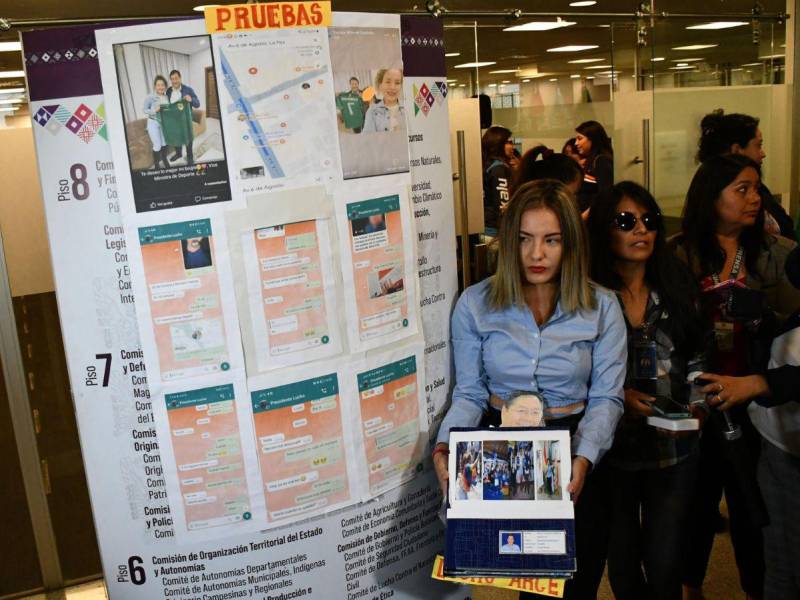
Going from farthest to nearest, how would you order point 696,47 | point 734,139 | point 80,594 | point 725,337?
point 696,47 < point 734,139 < point 80,594 < point 725,337

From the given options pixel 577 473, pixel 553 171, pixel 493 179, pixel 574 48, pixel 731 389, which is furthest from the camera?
pixel 574 48

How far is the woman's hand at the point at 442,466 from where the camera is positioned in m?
2.19

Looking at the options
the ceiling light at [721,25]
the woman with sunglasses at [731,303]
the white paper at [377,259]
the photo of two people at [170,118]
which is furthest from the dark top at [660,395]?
the ceiling light at [721,25]

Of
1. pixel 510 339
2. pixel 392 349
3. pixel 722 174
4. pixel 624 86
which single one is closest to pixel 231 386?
pixel 392 349

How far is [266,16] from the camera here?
1.93 m

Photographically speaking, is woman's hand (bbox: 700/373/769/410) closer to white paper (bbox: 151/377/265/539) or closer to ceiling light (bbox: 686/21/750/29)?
white paper (bbox: 151/377/265/539)

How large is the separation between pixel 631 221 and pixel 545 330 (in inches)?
20.6

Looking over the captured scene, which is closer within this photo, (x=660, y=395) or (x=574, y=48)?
(x=660, y=395)

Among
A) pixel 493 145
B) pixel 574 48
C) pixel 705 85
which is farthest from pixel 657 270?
pixel 705 85

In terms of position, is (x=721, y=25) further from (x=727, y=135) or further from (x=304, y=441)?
(x=304, y=441)

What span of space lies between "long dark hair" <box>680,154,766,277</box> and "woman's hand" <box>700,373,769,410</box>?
0.55 metres

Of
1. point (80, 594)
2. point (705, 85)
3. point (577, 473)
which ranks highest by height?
point (705, 85)

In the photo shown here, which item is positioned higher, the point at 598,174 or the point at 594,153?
the point at 594,153

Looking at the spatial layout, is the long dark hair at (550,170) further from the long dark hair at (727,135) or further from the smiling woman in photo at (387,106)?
the smiling woman in photo at (387,106)
